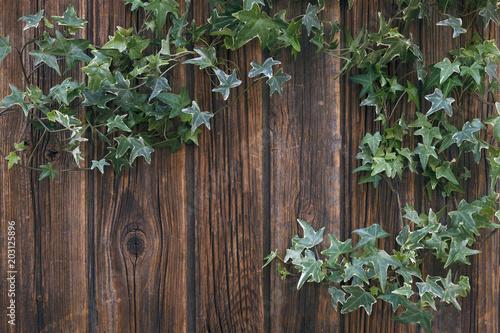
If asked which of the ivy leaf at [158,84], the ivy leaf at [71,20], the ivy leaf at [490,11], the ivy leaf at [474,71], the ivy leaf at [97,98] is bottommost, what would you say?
the ivy leaf at [97,98]

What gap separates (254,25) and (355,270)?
70 cm

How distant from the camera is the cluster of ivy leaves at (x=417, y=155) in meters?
1.02

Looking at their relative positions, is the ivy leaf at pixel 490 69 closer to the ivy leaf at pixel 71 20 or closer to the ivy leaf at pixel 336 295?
the ivy leaf at pixel 336 295

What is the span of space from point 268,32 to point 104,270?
834 mm

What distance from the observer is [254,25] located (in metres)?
0.91

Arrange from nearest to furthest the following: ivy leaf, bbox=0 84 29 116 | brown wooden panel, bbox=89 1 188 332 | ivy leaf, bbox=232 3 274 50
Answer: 1. ivy leaf, bbox=232 3 274 50
2. ivy leaf, bbox=0 84 29 116
3. brown wooden panel, bbox=89 1 188 332

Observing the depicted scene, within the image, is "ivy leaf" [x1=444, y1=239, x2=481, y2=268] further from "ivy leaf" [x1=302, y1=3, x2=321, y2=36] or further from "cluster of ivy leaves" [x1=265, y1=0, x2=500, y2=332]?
"ivy leaf" [x1=302, y1=3, x2=321, y2=36]

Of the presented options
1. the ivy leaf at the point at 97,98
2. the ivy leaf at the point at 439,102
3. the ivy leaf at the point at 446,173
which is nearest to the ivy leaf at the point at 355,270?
the ivy leaf at the point at 446,173

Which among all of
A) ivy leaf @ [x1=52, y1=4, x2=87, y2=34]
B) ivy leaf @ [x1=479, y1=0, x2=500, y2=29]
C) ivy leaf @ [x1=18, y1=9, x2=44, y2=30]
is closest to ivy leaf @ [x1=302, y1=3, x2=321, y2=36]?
ivy leaf @ [x1=479, y1=0, x2=500, y2=29]

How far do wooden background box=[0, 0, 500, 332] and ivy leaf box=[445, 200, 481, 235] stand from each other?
0.91ft

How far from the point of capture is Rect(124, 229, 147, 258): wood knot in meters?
1.10

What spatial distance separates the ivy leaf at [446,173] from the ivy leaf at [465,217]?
0.07 metres

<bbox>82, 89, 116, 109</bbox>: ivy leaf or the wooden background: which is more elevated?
<bbox>82, 89, 116, 109</bbox>: ivy leaf

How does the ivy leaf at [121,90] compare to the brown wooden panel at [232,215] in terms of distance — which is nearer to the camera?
the ivy leaf at [121,90]
